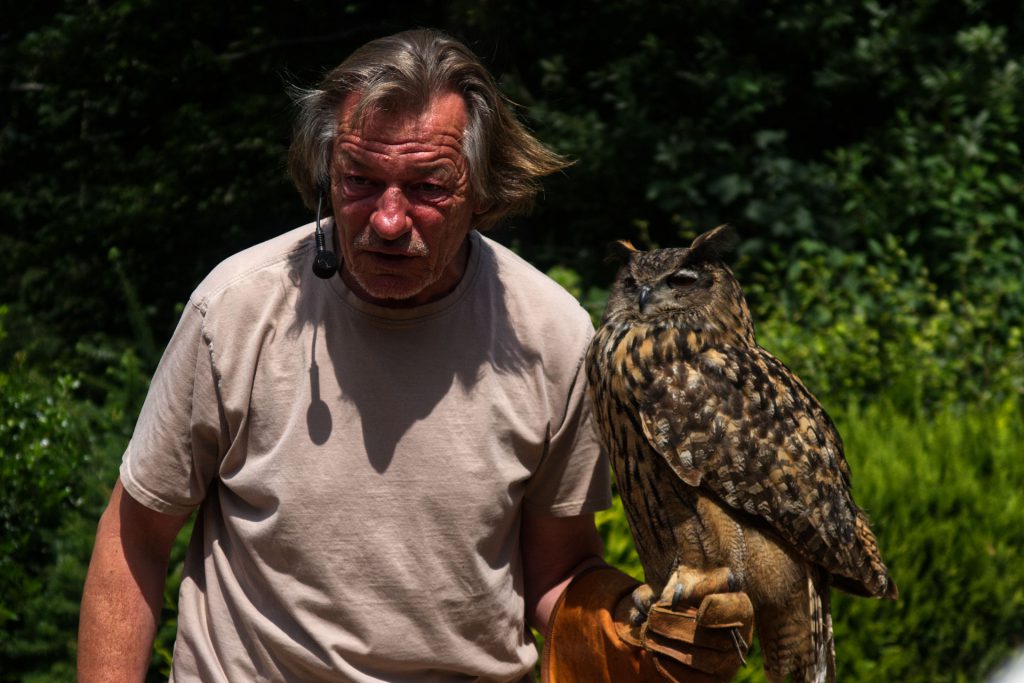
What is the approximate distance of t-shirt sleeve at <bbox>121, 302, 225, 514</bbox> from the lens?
215 centimetres

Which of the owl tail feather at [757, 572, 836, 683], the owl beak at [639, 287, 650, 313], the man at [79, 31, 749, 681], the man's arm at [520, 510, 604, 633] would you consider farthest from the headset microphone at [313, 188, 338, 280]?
the owl tail feather at [757, 572, 836, 683]

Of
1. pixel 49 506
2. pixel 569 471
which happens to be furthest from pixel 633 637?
pixel 49 506

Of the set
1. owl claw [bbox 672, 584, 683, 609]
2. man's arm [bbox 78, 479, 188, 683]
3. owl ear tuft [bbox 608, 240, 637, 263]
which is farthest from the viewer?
owl ear tuft [bbox 608, 240, 637, 263]

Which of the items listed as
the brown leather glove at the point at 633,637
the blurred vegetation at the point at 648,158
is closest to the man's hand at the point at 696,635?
the brown leather glove at the point at 633,637

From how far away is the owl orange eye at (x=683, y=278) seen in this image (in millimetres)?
2807

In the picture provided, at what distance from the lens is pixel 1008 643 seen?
14.3 ft

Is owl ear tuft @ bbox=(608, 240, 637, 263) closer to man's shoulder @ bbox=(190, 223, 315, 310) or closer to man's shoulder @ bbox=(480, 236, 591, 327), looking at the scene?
man's shoulder @ bbox=(480, 236, 591, 327)

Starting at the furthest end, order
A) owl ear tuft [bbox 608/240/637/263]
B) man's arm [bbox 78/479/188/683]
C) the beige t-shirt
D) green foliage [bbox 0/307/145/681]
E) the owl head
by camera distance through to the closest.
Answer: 1. green foliage [bbox 0/307/145/681]
2. owl ear tuft [bbox 608/240/637/263]
3. the owl head
4. man's arm [bbox 78/479/188/683]
5. the beige t-shirt

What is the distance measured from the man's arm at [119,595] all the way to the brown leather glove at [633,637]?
783 mm

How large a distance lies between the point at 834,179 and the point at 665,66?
3.56 feet

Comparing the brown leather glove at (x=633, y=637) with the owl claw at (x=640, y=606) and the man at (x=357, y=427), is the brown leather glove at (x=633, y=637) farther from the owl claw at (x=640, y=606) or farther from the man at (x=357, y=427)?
the man at (x=357, y=427)

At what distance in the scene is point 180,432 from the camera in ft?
7.11

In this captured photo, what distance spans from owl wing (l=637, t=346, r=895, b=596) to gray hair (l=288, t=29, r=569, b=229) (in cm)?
54

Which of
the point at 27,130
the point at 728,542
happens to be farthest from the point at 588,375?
the point at 27,130
